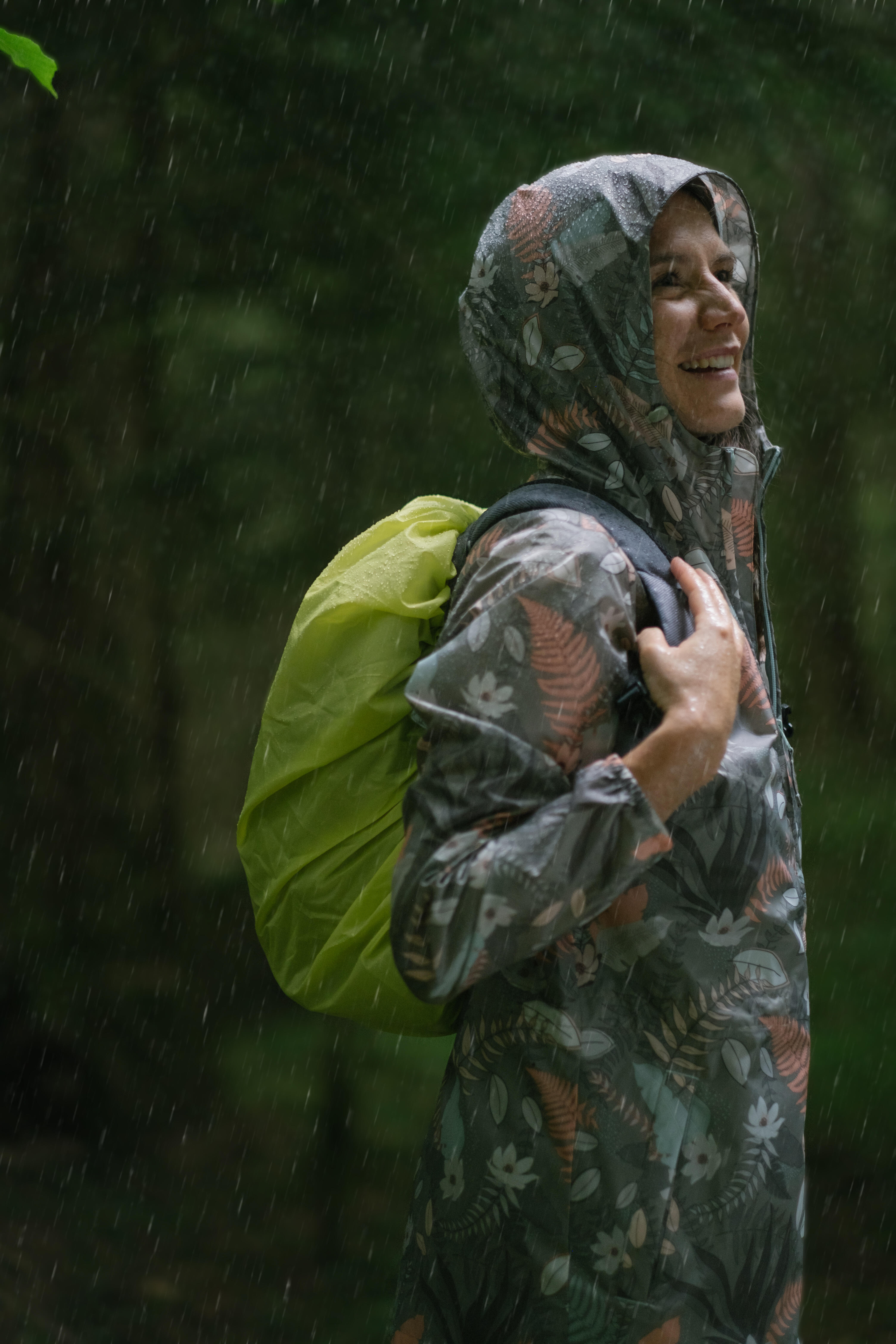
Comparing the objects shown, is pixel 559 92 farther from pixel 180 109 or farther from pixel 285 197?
pixel 180 109

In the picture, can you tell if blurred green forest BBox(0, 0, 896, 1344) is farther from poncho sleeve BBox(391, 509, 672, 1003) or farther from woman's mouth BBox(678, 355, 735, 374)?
poncho sleeve BBox(391, 509, 672, 1003)

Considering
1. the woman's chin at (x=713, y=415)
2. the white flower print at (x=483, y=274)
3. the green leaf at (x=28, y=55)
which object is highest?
the green leaf at (x=28, y=55)

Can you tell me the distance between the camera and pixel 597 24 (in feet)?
11.9

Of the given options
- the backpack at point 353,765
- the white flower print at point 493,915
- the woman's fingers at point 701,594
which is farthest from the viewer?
the backpack at point 353,765

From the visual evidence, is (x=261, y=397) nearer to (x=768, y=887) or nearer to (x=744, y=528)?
(x=744, y=528)

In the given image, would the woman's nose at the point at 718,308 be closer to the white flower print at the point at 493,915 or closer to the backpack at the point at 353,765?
the backpack at the point at 353,765

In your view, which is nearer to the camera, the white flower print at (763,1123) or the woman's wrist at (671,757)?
the woman's wrist at (671,757)

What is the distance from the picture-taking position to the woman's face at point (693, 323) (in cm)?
129

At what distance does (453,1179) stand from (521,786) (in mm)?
446

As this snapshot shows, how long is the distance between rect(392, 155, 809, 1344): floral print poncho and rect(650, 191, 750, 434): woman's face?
3cm

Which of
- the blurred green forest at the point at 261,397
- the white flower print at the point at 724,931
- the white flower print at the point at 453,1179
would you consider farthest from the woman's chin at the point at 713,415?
the blurred green forest at the point at 261,397

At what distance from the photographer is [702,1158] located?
1.19 m

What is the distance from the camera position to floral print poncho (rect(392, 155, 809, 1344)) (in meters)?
1.07

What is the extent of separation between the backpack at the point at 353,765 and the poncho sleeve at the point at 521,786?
0.14 metres
